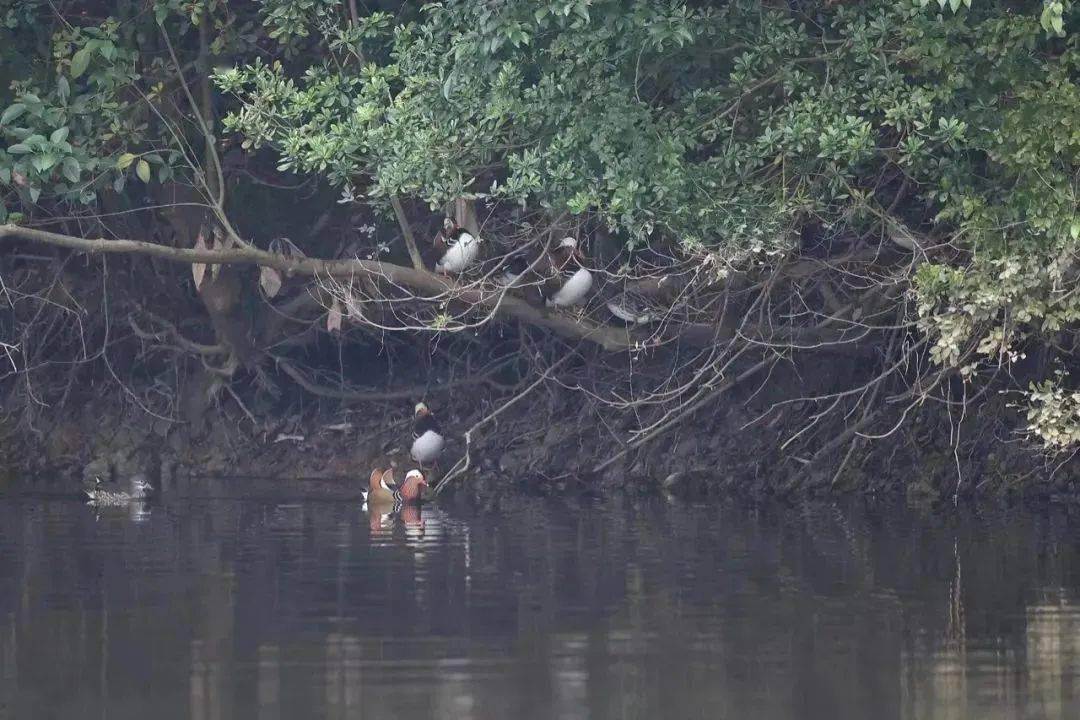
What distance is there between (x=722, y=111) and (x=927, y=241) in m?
1.39

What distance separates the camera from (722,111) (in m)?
10.5

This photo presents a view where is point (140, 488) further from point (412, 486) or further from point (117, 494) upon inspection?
point (412, 486)

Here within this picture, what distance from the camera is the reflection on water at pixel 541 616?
6.20m

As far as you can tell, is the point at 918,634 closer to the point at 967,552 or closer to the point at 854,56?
the point at 967,552

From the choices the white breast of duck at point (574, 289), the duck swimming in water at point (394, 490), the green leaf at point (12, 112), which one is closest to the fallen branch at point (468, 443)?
the duck swimming in water at point (394, 490)

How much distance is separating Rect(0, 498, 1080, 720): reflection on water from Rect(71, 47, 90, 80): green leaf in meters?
2.79

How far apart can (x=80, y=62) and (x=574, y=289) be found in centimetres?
339

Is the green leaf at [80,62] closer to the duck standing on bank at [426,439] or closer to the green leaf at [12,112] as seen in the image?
the green leaf at [12,112]

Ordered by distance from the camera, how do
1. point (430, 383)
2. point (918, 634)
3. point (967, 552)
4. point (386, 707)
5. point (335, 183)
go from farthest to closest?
point (430, 383)
point (335, 183)
point (967, 552)
point (918, 634)
point (386, 707)

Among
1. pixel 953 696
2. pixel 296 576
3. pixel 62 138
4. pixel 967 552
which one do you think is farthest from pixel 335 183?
pixel 953 696

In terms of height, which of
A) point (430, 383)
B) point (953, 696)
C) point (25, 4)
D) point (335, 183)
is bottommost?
point (953, 696)

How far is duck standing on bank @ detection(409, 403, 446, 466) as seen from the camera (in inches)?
534

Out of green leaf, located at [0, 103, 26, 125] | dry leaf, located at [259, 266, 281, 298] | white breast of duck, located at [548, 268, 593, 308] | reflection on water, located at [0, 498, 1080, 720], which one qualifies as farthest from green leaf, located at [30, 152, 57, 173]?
white breast of duck, located at [548, 268, 593, 308]

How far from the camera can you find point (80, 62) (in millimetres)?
11398
